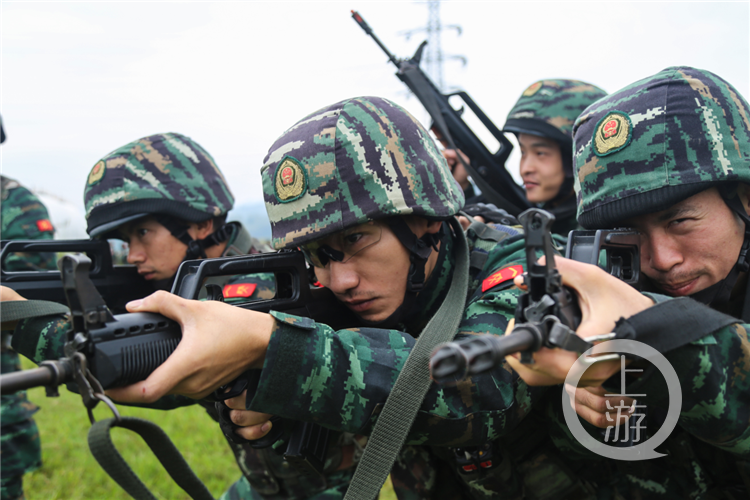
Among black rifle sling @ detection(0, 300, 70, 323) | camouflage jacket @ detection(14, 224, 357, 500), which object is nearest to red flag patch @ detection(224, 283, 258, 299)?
camouflage jacket @ detection(14, 224, 357, 500)

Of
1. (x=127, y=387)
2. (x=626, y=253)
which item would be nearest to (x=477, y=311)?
(x=626, y=253)

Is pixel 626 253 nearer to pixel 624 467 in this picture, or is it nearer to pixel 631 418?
pixel 631 418

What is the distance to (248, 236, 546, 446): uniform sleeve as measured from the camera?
1.68 m

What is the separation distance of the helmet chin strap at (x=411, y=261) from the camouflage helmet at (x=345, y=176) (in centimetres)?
10

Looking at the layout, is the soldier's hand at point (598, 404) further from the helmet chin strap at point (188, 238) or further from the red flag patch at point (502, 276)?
the helmet chin strap at point (188, 238)

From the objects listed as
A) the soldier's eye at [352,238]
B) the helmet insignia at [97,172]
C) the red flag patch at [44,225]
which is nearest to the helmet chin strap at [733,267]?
the soldier's eye at [352,238]

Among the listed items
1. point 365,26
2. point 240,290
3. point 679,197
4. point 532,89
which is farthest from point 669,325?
point 365,26

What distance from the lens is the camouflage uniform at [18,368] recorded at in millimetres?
4414

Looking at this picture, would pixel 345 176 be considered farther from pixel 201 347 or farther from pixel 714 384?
pixel 714 384

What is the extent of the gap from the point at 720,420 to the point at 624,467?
106 centimetres

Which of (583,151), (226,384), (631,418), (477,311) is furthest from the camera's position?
(583,151)

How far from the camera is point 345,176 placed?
7.59 feet

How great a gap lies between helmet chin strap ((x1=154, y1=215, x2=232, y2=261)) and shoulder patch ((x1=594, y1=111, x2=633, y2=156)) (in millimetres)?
2549

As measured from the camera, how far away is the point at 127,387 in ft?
4.83
